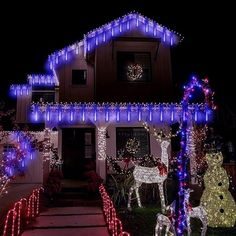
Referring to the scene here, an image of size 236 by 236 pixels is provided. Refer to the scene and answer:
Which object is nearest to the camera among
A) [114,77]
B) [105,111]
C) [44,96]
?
[105,111]

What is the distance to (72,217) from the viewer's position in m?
10.0

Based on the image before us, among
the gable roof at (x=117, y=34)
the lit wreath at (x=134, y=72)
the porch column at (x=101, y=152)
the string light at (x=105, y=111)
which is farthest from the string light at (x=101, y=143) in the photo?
the gable roof at (x=117, y=34)

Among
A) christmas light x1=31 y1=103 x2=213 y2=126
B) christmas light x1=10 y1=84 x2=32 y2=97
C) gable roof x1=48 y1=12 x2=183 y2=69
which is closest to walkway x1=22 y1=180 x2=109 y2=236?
christmas light x1=31 y1=103 x2=213 y2=126

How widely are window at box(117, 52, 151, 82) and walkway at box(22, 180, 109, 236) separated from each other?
6.07 m

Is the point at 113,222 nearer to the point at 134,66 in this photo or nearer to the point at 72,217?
the point at 72,217

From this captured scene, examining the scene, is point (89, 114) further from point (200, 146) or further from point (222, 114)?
point (222, 114)

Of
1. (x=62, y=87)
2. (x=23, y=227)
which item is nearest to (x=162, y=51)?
(x=62, y=87)

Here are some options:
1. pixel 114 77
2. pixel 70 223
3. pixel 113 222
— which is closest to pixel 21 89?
pixel 114 77

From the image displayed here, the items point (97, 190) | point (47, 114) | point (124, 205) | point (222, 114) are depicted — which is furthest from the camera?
point (222, 114)

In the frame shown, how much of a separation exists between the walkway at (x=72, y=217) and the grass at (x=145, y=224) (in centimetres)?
65

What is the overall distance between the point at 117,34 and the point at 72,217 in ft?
32.2

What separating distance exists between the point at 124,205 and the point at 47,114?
4880 millimetres

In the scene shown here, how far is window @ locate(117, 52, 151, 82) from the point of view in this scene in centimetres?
1623

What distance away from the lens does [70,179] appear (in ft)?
55.5
